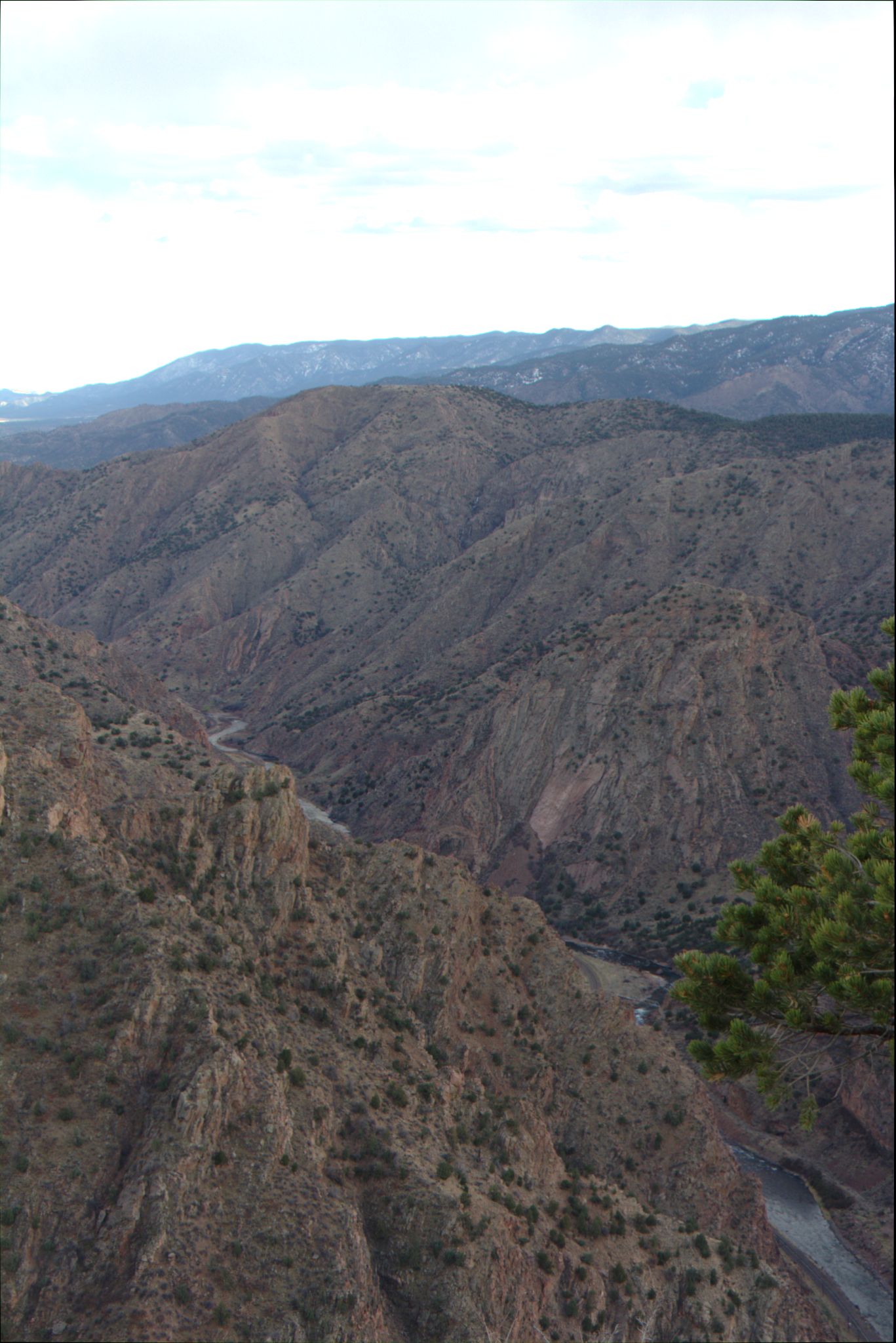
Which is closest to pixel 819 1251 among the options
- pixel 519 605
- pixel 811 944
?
pixel 811 944

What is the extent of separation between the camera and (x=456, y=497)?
15438 cm

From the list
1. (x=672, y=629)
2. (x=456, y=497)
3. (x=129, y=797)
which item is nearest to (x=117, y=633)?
(x=456, y=497)

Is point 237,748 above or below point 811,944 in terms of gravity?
below

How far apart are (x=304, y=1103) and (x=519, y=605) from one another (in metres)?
84.5

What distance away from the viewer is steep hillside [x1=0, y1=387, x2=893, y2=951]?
257 ft

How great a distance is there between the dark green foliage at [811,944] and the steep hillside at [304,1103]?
15.2 meters

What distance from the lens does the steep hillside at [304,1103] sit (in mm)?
24172

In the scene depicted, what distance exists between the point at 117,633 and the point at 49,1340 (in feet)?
414

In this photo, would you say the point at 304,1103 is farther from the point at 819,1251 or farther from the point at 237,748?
the point at 237,748

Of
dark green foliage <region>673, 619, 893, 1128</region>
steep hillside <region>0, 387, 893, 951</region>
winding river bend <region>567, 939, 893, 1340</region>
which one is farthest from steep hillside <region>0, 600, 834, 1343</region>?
steep hillside <region>0, 387, 893, 951</region>

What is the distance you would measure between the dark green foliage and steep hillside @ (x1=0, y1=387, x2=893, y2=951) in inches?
2066

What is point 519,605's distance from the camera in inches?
4355

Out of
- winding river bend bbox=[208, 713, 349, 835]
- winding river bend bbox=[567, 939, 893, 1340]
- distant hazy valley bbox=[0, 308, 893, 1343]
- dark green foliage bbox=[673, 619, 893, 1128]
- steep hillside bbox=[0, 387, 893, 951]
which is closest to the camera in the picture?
dark green foliage bbox=[673, 619, 893, 1128]

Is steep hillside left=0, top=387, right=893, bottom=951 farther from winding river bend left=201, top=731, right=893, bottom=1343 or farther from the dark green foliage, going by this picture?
the dark green foliage
